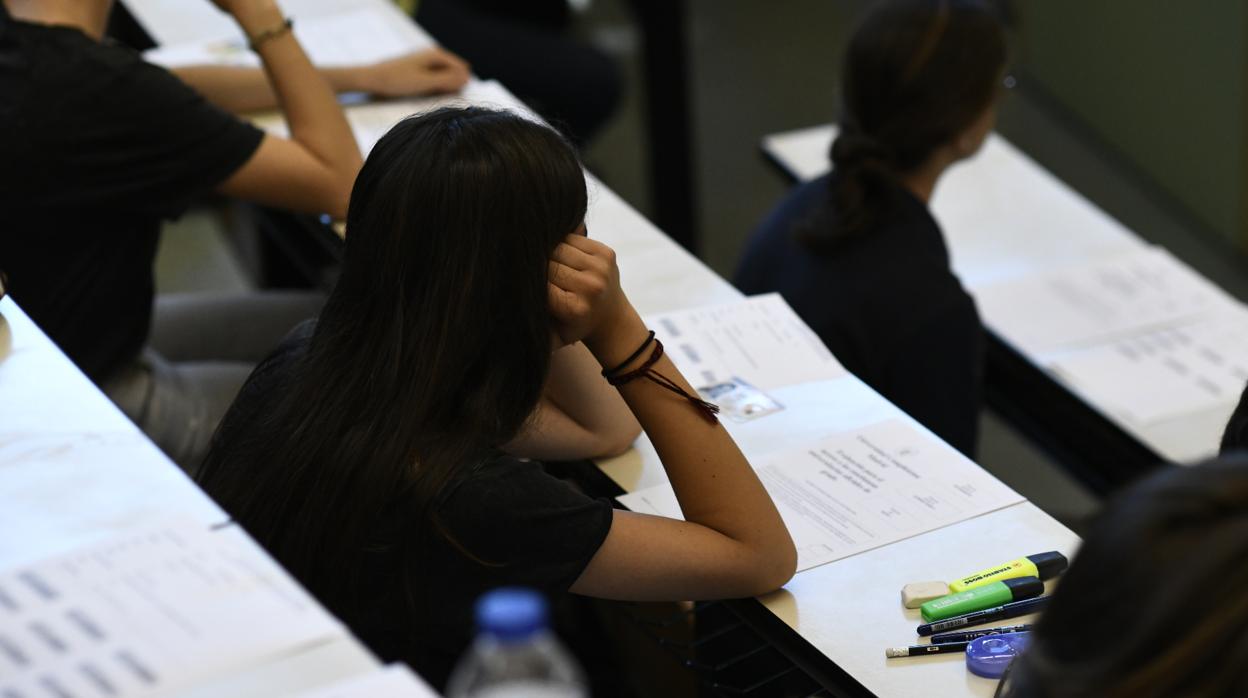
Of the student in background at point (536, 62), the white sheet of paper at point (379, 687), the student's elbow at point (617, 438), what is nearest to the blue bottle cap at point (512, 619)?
the white sheet of paper at point (379, 687)

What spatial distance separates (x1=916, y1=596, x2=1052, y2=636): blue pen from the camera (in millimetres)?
1299

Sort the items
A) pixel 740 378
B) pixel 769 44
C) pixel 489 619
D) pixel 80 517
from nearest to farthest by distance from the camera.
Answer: pixel 489 619 → pixel 80 517 → pixel 740 378 → pixel 769 44

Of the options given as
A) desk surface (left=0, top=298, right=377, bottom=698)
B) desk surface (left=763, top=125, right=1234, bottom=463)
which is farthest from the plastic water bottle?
desk surface (left=763, top=125, right=1234, bottom=463)

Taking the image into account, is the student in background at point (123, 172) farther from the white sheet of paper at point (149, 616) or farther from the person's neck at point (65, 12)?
the white sheet of paper at point (149, 616)

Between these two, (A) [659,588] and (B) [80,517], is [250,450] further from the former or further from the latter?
(A) [659,588]

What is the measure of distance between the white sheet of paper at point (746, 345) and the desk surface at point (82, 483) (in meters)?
0.69

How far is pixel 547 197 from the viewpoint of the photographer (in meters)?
Result: 1.26

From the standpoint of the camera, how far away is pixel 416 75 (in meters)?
2.36

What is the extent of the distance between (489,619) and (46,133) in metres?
1.28

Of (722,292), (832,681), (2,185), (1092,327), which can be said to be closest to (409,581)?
(832,681)

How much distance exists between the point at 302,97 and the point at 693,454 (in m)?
0.91

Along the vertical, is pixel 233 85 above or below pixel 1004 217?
above

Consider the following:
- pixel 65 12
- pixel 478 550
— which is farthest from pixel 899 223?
pixel 65 12

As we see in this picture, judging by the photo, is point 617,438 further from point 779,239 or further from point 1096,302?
point 1096,302
